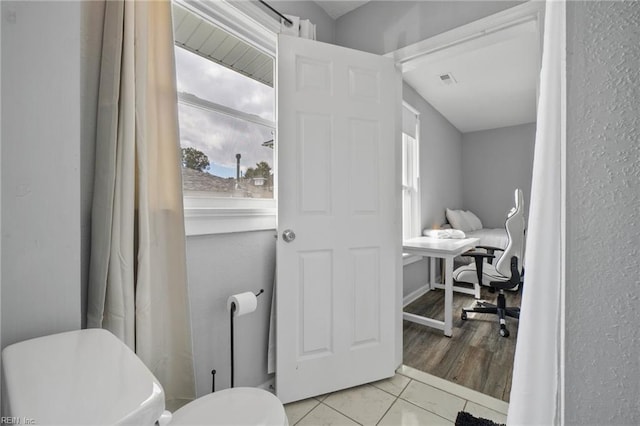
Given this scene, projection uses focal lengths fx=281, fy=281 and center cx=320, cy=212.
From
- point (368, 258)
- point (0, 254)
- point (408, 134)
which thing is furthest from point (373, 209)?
point (408, 134)

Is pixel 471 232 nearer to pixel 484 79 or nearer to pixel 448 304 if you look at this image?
pixel 484 79

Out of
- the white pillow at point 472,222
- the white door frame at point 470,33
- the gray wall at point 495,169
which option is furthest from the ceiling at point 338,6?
the gray wall at point 495,169

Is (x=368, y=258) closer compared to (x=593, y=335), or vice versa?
(x=593, y=335)

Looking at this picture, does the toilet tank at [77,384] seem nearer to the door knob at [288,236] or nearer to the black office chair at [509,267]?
the door knob at [288,236]

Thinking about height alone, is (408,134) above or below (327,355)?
above

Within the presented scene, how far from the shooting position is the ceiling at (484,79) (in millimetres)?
2484

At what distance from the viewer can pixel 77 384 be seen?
1.70 ft

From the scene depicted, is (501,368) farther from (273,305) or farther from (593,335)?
(593,335)

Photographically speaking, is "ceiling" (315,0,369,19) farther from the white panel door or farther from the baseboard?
the baseboard

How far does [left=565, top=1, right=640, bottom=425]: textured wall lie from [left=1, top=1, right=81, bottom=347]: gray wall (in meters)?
1.14

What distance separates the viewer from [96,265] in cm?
92

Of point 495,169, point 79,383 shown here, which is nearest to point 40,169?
point 79,383

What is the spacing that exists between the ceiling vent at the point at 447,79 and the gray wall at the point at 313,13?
174 cm

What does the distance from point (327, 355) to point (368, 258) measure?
618 millimetres
